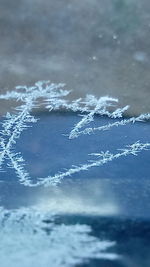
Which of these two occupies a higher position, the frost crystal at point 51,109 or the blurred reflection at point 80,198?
the frost crystal at point 51,109

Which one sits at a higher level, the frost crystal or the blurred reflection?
the frost crystal

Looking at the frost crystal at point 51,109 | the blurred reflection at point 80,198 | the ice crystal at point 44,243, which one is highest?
the frost crystal at point 51,109

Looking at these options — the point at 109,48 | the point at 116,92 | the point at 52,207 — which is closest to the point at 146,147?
the point at 52,207

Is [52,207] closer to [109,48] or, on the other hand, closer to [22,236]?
[22,236]

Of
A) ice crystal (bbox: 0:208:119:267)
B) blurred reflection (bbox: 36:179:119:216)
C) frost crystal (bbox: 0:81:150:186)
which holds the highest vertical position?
frost crystal (bbox: 0:81:150:186)

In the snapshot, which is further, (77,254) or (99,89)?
(99,89)

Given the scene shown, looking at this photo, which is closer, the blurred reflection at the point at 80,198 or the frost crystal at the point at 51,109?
the blurred reflection at the point at 80,198

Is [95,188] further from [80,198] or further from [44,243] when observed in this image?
[44,243]

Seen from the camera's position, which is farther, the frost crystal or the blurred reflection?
the frost crystal
